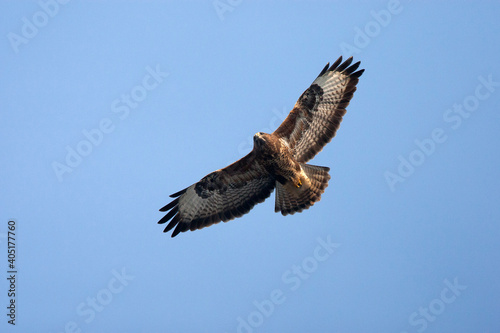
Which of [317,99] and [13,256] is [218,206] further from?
[13,256]

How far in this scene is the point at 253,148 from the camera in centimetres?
1411

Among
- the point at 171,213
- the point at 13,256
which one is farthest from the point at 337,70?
the point at 13,256

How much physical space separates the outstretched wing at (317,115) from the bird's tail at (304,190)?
0.29 m

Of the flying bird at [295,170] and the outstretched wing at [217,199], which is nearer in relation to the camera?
the flying bird at [295,170]

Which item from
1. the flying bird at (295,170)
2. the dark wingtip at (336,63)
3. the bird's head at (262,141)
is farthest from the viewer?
the dark wingtip at (336,63)

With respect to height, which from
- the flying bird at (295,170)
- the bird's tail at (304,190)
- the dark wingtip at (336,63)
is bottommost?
the bird's tail at (304,190)

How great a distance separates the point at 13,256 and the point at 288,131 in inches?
226

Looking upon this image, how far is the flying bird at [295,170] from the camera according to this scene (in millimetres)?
14555

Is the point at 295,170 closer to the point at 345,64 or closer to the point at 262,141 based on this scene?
the point at 262,141

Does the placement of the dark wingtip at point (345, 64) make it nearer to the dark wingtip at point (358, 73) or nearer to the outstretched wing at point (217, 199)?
the dark wingtip at point (358, 73)

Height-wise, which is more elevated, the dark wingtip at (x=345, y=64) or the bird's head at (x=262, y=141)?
the dark wingtip at (x=345, y=64)

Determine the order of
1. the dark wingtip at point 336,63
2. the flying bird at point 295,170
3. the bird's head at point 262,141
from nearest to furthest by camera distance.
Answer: the bird's head at point 262,141
the flying bird at point 295,170
the dark wingtip at point 336,63

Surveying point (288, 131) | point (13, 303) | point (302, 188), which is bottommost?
point (302, 188)

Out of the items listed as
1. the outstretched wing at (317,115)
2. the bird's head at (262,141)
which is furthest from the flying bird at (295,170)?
the bird's head at (262,141)
